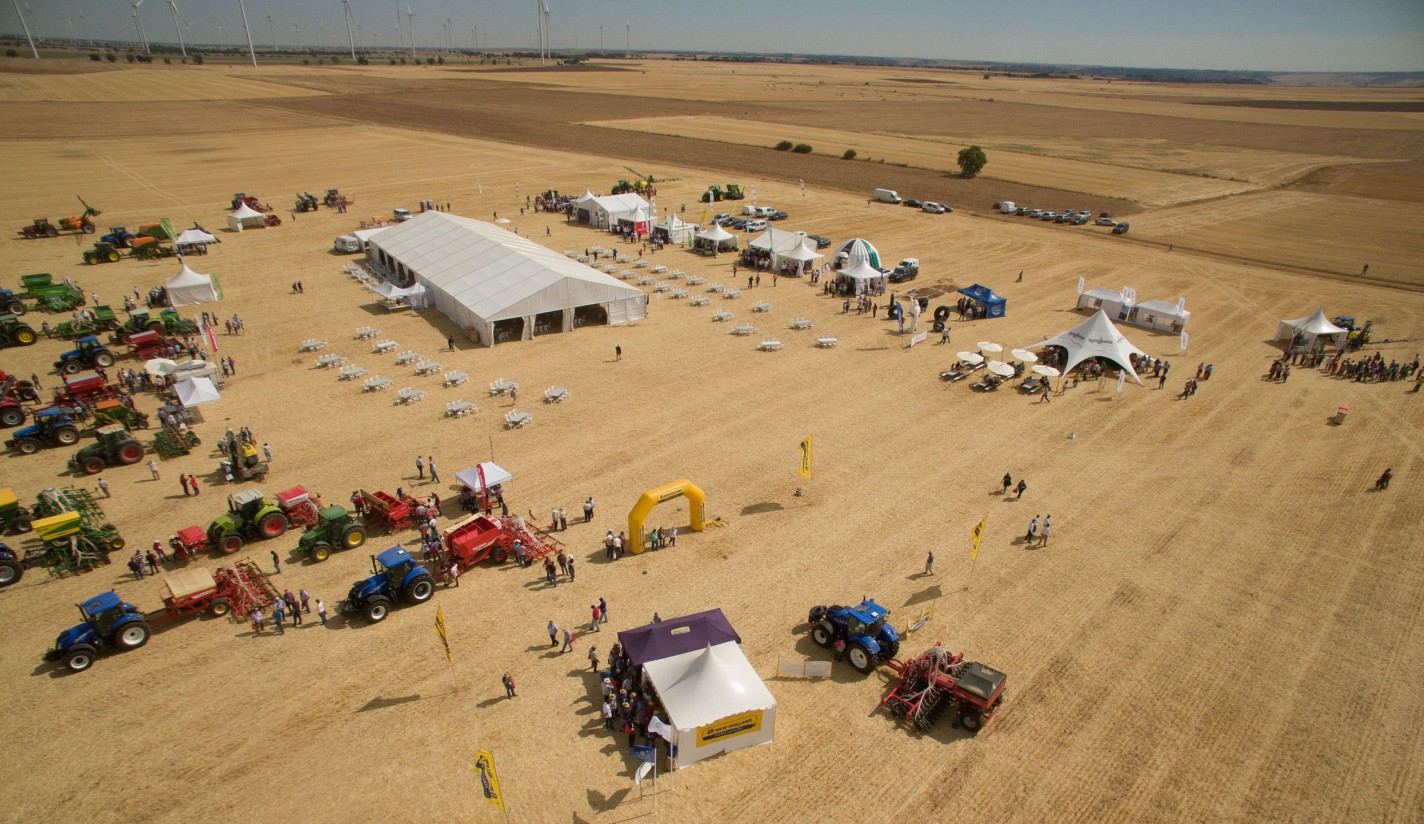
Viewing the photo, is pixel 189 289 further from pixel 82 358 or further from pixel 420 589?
pixel 420 589

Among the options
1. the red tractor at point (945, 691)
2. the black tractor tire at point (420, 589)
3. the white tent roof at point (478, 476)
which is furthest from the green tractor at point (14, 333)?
the red tractor at point (945, 691)

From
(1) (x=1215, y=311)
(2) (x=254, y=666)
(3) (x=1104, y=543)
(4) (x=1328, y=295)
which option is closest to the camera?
(2) (x=254, y=666)

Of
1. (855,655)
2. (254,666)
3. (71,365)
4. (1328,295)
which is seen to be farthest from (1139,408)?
(71,365)

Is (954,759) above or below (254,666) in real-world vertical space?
above

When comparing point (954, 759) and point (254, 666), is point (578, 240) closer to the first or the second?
point (254, 666)

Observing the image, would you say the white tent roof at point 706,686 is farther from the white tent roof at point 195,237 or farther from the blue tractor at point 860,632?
the white tent roof at point 195,237

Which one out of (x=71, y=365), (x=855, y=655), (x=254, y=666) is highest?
(x=855, y=655)
